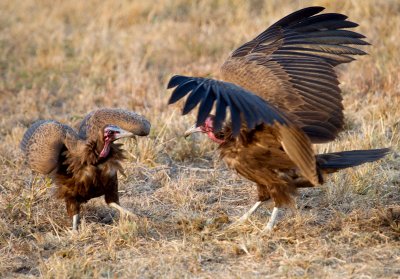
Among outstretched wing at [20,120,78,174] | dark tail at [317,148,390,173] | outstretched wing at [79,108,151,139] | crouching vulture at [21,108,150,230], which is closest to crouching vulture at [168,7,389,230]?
dark tail at [317,148,390,173]

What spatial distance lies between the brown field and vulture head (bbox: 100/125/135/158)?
48 cm

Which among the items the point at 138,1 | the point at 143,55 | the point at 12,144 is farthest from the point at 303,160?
the point at 138,1

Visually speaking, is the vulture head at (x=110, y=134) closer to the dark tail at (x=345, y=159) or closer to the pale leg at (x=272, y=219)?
the pale leg at (x=272, y=219)

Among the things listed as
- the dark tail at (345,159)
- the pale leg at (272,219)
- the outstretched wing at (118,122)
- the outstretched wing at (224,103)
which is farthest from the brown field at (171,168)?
the outstretched wing at (224,103)

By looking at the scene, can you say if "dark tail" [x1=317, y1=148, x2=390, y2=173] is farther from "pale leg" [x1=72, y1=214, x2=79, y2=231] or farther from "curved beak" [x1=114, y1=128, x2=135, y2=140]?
"pale leg" [x1=72, y1=214, x2=79, y2=231]

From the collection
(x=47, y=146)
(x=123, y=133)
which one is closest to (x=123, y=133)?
(x=123, y=133)

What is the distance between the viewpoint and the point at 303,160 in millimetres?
4508

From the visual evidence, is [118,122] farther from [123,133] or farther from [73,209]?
[73,209]

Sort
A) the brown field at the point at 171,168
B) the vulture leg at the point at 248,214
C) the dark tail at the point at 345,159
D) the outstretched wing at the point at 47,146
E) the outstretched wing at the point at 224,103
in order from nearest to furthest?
1. the outstretched wing at the point at 224,103
2. the brown field at the point at 171,168
3. the dark tail at the point at 345,159
4. the vulture leg at the point at 248,214
5. the outstretched wing at the point at 47,146

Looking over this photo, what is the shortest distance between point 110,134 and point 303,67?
140 centimetres

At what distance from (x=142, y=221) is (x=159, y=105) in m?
2.75

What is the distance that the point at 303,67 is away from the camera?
5.23m

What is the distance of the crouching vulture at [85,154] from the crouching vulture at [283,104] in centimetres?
49

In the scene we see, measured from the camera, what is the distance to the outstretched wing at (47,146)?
5.08m
